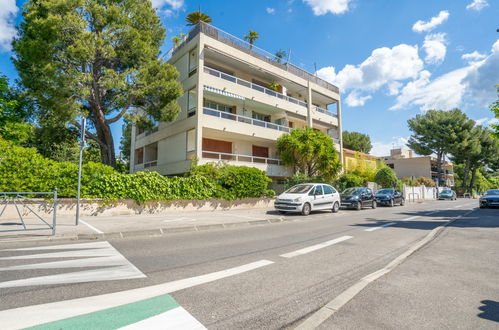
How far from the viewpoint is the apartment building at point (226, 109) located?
19812mm

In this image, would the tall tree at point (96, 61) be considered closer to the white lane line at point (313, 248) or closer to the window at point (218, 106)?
the window at point (218, 106)

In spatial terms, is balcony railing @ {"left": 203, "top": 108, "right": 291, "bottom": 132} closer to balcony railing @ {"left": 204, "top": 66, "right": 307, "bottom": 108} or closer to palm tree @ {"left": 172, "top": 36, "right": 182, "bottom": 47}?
balcony railing @ {"left": 204, "top": 66, "right": 307, "bottom": 108}

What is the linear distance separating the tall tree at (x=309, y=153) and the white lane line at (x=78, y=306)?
19.1 metres

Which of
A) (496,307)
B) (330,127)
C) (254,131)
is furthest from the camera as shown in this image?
(330,127)

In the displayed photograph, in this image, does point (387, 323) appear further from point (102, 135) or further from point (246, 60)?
point (246, 60)

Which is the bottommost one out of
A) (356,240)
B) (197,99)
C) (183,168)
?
(356,240)

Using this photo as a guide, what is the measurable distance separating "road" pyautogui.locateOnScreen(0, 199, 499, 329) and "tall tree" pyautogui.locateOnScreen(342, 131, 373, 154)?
165ft

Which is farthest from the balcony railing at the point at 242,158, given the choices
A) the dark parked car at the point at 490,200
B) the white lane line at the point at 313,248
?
the dark parked car at the point at 490,200

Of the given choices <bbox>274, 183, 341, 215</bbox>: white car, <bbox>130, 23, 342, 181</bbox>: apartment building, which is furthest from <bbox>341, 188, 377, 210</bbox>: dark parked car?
<bbox>130, 23, 342, 181</bbox>: apartment building

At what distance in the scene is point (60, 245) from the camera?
6.29 m

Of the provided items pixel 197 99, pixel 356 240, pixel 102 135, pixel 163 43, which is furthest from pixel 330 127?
pixel 356 240

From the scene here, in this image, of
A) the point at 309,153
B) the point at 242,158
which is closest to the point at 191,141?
the point at 242,158

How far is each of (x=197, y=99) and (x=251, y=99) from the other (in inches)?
207

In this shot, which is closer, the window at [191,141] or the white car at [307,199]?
the white car at [307,199]
